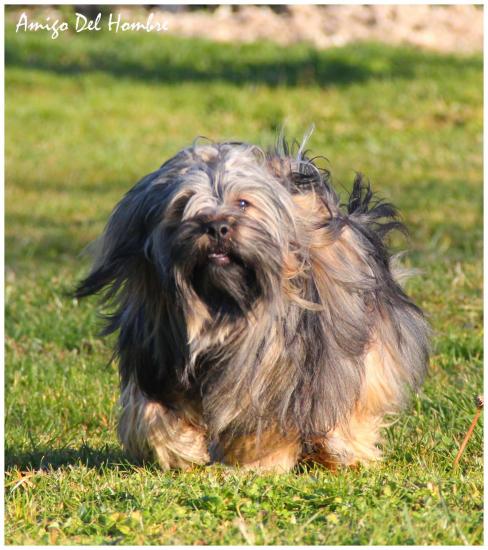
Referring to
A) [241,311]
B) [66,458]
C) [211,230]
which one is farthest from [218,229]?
[66,458]

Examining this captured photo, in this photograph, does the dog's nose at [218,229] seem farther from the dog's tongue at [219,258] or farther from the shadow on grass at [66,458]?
the shadow on grass at [66,458]

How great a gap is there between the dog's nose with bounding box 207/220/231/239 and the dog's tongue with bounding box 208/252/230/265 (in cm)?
7

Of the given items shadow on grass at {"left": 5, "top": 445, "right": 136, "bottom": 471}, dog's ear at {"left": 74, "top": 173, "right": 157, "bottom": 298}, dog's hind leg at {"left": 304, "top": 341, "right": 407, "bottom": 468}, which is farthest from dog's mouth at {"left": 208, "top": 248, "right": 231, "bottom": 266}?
shadow on grass at {"left": 5, "top": 445, "right": 136, "bottom": 471}

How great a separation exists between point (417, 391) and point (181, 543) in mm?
2012

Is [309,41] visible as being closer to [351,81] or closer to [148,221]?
[351,81]

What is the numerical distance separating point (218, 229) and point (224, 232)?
1.1 inches

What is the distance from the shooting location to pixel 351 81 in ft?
54.6

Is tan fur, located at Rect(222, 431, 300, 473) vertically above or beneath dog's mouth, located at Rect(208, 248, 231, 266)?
beneath

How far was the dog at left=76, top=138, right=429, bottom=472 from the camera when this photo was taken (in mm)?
4336

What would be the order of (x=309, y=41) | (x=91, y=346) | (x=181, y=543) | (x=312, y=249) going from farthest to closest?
(x=309, y=41) → (x=91, y=346) → (x=312, y=249) → (x=181, y=543)

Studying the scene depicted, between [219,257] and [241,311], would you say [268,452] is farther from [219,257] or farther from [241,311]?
[219,257]

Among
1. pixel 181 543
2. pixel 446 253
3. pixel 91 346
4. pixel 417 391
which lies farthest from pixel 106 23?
pixel 181 543

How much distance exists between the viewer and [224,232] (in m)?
4.21

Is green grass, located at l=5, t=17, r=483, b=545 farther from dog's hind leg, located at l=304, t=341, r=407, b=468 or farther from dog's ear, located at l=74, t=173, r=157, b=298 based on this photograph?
dog's ear, located at l=74, t=173, r=157, b=298
